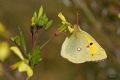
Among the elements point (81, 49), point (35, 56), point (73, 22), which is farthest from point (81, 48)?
point (73, 22)

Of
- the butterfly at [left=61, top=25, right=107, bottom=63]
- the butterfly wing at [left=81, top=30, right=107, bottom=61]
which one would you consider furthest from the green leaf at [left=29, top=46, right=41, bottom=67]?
the butterfly wing at [left=81, top=30, right=107, bottom=61]

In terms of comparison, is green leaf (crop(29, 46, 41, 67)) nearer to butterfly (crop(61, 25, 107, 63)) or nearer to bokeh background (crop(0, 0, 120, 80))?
butterfly (crop(61, 25, 107, 63))

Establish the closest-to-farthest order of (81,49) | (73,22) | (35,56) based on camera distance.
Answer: (35,56) → (81,49) → (73,22)

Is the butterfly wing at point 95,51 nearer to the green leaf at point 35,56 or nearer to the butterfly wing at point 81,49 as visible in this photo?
the butterfly wing at point 81,49

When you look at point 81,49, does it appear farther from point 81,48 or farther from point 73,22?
point 73,22

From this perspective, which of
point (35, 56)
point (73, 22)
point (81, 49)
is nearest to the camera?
point (35, 56)

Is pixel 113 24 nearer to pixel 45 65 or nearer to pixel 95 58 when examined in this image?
pixel 45 65
